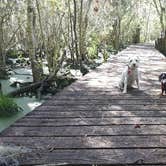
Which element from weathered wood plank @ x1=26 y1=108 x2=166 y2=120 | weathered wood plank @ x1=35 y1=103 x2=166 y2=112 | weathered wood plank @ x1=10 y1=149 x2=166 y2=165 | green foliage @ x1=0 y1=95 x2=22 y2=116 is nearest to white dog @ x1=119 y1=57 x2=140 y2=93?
weathered wood plank @ x1=35 y1=103 x2=166 y2=112

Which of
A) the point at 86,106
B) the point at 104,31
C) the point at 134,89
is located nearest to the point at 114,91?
the point at 134,89

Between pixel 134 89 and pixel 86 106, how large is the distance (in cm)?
162

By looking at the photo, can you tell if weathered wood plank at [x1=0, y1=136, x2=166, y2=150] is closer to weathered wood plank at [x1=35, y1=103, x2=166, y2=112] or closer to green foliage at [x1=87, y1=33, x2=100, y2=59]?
weathered wood plank at [x1=35, y1=103, x2=166, y2=112]

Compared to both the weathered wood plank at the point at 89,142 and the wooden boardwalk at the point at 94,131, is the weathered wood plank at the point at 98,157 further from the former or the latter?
the weathered wood plank at the point at 89,142

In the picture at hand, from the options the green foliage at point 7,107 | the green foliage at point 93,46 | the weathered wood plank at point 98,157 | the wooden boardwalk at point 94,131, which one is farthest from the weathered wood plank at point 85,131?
the green foliage at point 93,46

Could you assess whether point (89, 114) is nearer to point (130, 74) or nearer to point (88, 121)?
point (88, 121)

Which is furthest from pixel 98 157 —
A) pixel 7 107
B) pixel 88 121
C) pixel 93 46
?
pixel 93 46

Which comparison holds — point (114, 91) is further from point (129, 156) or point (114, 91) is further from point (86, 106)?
point (129, 156)

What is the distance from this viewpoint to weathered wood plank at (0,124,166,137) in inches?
157

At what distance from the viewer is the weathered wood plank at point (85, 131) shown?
3994mm

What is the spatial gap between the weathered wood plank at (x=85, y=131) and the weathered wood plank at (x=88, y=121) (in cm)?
14

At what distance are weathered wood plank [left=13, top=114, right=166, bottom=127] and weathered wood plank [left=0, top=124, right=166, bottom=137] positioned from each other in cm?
14

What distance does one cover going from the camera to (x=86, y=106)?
5.48 meters

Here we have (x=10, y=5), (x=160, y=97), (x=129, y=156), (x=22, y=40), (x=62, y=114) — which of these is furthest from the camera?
(x=22, y=40)
